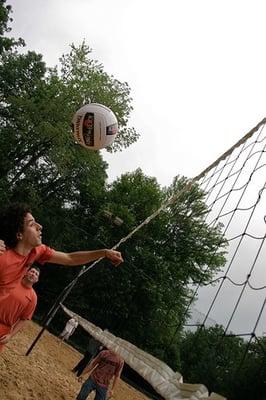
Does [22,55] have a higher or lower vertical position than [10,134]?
higher

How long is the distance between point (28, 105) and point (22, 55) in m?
Result: 8.56

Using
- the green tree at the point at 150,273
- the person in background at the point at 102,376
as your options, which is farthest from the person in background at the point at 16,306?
the green tree at the point at 150,273

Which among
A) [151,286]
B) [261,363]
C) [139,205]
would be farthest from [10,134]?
[261,363]

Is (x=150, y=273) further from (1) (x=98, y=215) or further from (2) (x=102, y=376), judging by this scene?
(2) (x=102, y=376)

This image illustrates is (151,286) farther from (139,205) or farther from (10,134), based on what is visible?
(10,134)

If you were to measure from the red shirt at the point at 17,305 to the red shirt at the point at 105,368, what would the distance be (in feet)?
7.21

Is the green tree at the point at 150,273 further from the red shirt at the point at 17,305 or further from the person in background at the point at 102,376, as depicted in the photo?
the red shirt at the point at 17,305

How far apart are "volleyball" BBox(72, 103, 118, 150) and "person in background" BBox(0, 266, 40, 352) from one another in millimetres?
2721

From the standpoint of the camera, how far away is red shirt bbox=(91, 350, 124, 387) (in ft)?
14.8

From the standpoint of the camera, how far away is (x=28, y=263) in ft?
8.23

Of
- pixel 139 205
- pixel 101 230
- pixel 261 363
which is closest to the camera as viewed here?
pixel 261 363

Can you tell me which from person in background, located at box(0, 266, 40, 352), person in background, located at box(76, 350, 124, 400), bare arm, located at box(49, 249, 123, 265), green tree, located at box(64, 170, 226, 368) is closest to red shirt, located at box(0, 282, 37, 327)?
person in background, located at box(0, 266, 40, 352)

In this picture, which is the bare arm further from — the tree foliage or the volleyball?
the tree foliage

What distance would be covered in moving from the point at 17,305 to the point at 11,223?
18.0 inches
